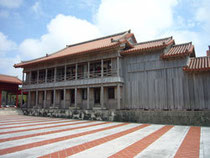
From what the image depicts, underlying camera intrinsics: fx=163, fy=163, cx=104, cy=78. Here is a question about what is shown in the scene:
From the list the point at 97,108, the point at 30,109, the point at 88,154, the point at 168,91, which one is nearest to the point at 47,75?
the point at 30,109

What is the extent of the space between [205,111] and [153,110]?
3.62 metres

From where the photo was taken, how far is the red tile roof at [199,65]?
1151 cm

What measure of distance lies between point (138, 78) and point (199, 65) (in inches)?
188

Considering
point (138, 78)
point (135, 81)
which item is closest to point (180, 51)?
point (138, 78)

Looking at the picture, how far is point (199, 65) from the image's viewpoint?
1212cm

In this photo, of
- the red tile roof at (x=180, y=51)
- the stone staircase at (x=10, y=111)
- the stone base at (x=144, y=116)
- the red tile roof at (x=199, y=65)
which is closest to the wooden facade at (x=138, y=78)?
the red tile roof at (x=180, y=51)

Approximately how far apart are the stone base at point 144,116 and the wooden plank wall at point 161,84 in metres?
0.57

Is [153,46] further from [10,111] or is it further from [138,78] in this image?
[10,111]

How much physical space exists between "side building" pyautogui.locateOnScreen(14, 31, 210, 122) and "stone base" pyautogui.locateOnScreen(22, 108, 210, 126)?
8cm

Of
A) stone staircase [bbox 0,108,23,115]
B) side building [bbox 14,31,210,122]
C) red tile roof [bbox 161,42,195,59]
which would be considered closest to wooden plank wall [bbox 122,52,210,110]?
side building [bbox 14,31,210,122]

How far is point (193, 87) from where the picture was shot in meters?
12.1

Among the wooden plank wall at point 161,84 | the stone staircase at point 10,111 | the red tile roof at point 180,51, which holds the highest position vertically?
the red tile roof at point 180,51

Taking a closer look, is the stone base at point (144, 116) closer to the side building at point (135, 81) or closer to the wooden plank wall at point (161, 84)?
the side building at point (135, 81)

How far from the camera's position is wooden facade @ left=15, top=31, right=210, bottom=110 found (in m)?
12.2
